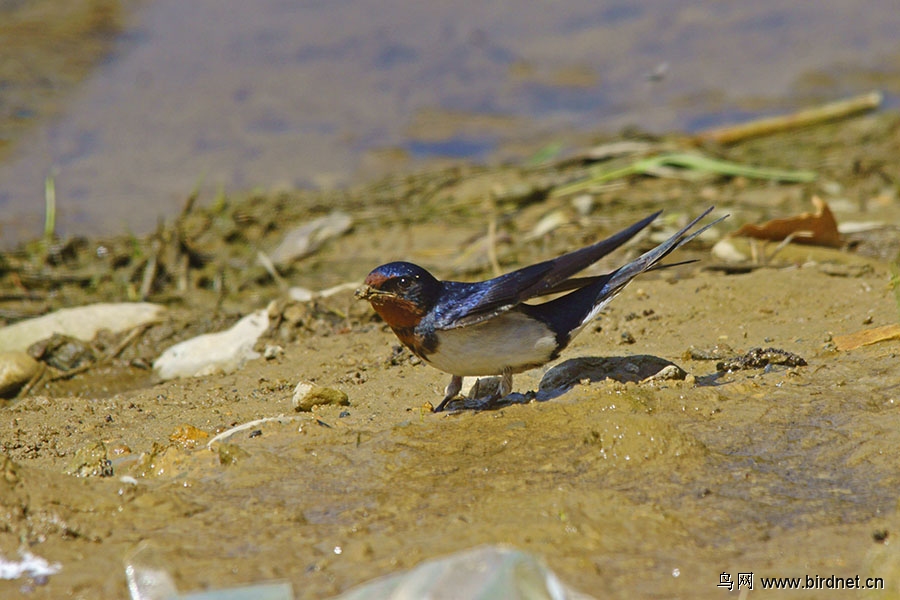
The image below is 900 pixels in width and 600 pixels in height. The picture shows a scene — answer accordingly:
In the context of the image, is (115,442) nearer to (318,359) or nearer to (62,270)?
(318,359)

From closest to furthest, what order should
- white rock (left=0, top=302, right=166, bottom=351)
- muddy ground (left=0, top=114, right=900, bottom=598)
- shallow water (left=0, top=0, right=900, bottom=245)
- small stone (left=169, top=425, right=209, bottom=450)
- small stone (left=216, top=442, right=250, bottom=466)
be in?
muddy ground (left=0, top=114, right=900, bottom=598) < small stone (left=216, top=442, right=250, bottom=466) < small stone (left=169, top=425, right=209, bottom=450) < white rock (left=0, top=302, right=166, bottom=351) < shallow water (left=0, top=0, right=900, bottom=245)

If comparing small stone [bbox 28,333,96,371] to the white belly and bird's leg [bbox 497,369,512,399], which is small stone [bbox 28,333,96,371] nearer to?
the white belly

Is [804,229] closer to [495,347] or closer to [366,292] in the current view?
[495,347]

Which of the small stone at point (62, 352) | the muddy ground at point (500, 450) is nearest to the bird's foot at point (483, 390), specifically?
the muddy ground at point (500, 450)

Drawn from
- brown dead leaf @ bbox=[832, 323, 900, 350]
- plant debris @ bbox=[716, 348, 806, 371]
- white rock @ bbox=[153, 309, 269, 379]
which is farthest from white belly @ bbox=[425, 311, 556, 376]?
white rock @ bbox=[153, 309, 269, 379]

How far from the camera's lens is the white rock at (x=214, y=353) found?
5727mm

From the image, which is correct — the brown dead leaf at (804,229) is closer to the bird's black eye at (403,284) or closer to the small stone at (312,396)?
the bird's black eye at (403,284)

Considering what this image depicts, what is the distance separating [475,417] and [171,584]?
→ 161 centimetres

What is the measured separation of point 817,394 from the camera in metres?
4.20

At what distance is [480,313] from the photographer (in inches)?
173

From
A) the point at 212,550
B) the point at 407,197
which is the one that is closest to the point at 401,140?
the point at 407,197

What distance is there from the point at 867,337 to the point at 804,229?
1823 mm

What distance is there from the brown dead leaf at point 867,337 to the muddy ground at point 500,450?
0.06 m

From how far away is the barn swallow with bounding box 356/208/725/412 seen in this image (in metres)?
4.41
